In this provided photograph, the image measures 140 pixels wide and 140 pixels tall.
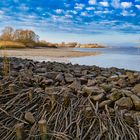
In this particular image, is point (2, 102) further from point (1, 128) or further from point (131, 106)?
point (131, 106)

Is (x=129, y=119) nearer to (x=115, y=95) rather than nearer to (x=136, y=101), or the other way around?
(x=136, y=101)

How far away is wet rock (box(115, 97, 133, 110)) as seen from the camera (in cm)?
309

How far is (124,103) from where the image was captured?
312 centimetres

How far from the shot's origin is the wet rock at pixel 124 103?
3.09 m

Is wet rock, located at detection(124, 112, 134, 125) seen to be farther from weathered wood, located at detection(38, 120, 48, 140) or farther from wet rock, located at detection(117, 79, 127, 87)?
wet rock, located at detection(117, 79, 127, 87)

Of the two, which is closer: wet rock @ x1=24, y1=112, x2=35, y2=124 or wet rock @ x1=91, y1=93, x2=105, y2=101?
wet rock @ x1=24, y1=112, x2=35, y2=124

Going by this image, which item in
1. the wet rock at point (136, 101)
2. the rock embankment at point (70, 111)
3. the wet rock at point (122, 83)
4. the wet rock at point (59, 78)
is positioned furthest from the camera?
the wet rock at point (59, 78)

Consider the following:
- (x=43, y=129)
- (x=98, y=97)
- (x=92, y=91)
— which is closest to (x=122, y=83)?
(x=92, y=91)

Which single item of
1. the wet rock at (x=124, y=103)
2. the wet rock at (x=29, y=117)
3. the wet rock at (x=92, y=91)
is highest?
the wet rock at (x=92, y=91)

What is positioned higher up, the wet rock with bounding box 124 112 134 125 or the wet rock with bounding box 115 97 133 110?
the wet rock with bounding box 115 97 133 110

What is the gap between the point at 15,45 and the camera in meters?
17.7

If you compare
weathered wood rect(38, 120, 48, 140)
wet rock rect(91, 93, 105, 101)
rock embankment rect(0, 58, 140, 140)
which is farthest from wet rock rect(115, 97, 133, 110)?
weathered wood rect(38, 120, 48, 140)

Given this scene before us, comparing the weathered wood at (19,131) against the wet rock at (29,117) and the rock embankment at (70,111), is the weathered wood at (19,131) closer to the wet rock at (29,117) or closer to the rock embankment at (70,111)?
the rock embankment at (70,111)

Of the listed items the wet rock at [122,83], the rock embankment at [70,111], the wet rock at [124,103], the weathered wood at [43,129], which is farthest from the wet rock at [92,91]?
the weathered wood at [43,129]
